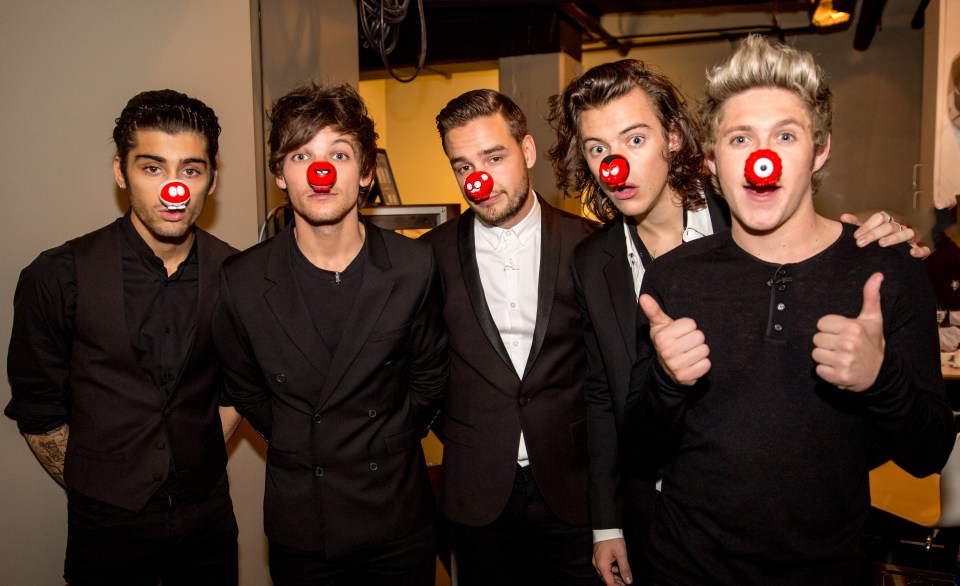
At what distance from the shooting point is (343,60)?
4.14 meters

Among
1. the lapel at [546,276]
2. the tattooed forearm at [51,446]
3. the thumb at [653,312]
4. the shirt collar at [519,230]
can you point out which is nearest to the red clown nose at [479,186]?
the shirt collar at [519,230]

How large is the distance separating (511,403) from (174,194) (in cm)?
120

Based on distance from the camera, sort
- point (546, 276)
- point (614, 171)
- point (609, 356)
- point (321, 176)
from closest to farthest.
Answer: point (614, 171) < point (609, 356) < point (321, 176) < point (546, 276)

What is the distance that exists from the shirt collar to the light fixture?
18.9ft

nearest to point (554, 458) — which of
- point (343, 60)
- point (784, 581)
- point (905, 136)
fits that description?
point (784, 581)

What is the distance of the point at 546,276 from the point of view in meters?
2.25

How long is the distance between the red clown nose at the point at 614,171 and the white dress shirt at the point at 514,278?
1.56 ft

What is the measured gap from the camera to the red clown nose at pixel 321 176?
6.91ft

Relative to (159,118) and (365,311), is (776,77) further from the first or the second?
(159,118)

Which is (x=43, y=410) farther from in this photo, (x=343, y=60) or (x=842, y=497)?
(x=343, y=60)

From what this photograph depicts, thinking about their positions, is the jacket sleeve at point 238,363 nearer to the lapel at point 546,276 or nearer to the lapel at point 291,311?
the lapel at point 291,311

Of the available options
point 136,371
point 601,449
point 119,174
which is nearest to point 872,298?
point 601,449

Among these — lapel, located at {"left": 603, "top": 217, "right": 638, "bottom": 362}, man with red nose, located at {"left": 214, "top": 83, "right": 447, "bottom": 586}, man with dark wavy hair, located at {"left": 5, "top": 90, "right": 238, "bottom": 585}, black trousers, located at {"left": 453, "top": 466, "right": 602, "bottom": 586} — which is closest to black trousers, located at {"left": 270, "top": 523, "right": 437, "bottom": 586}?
man with red nose, located at {"left": 214, "top": 83, "right": 447, "bottom": 586}

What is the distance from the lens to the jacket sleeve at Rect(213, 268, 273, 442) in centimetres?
217
